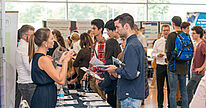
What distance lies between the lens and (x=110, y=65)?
10.5ft

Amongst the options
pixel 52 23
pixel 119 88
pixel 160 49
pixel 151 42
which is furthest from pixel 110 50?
pixel 151 42

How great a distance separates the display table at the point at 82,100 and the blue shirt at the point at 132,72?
665mm

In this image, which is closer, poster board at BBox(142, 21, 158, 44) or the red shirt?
the red shirt

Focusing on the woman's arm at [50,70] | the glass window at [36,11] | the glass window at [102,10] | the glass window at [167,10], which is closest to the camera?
the woman's arm at [50,70]

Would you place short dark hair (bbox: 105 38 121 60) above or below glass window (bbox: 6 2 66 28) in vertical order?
below

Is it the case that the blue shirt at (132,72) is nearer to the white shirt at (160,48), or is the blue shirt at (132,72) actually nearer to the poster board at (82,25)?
the white shirt at (160,48)

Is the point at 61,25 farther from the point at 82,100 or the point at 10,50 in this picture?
the point at 82,100

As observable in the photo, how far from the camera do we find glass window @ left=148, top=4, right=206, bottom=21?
13531 millimetres

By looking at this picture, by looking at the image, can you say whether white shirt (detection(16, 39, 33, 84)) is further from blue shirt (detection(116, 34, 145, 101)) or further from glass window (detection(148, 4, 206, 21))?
glass window (detection(148, 4, 206, 21))

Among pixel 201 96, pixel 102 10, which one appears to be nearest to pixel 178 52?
pixel 201 96

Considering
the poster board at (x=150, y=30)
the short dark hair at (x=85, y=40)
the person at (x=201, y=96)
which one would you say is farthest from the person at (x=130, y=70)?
the poster board at (x=150, y=30)

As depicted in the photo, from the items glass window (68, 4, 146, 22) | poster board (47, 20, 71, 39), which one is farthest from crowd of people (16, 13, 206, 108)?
glass window (68, 4, 146, 22)

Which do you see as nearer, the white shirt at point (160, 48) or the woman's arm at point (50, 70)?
the woman's arm at point (50, 70)

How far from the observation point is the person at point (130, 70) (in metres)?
2.95
